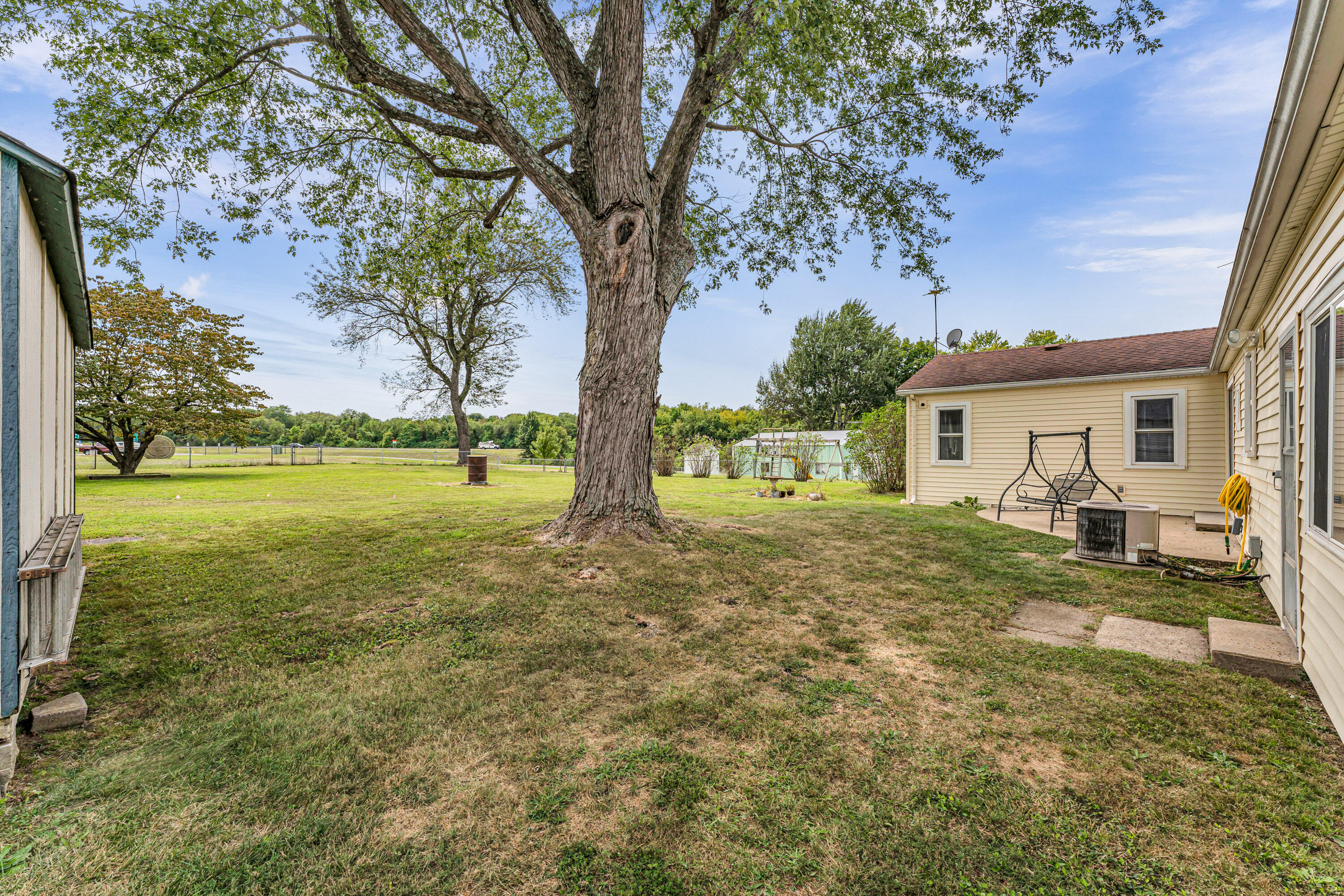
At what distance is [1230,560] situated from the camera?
18.9ft

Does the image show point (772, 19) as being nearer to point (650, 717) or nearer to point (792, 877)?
point (650, 717)

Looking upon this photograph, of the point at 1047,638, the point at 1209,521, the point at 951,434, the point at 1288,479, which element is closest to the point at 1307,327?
the point at 1288,479

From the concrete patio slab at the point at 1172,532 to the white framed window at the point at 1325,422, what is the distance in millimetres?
3771

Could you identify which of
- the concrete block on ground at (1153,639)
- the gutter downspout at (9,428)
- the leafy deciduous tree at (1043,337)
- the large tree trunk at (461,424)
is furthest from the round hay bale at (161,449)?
the leafy deciduous tree at (1043,337)

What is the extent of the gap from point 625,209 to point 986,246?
56.2 feet

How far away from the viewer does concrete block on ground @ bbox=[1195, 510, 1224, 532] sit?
7.84m

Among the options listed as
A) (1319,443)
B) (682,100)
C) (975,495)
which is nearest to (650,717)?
(1319,443)

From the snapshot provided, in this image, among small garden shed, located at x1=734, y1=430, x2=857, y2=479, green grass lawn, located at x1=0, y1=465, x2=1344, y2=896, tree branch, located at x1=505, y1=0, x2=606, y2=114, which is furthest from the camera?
small garden shed, located at x1=734, y1=430, x2=857, y2=479

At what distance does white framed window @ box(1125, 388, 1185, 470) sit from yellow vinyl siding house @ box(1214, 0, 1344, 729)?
6.13m

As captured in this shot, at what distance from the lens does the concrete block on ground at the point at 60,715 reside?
2.31m

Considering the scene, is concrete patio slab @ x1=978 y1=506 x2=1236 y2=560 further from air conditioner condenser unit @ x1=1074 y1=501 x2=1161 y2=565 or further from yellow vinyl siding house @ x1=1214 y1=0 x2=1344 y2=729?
yellow vinyl siding house @ x1=1214 y1=0 x2=1344 y2=729

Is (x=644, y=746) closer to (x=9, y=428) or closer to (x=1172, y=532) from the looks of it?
(x=9, y=428)

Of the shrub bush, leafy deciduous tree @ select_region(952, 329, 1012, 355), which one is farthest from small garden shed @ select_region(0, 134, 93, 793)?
leafy deciduous tree @ select_region(952, 329, 1012, 355)

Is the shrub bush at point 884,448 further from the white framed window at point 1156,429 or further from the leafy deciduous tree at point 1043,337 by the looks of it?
the leafy deciduous tree at point 1043,337
